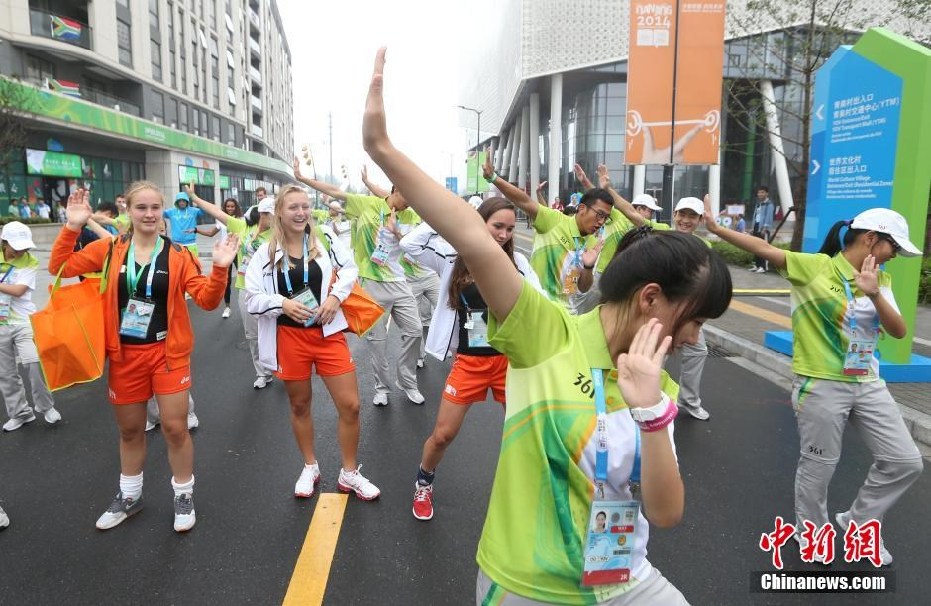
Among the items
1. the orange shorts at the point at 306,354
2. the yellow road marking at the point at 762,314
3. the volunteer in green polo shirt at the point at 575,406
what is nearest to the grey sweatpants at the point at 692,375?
the orange shorts at the point at 306,354

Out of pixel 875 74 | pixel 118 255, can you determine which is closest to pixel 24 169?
pixel 118 255

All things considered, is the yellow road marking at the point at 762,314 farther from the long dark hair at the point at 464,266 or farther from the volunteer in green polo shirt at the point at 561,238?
the long dark hair at the point at 464,266

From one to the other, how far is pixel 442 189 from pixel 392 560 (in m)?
2.45

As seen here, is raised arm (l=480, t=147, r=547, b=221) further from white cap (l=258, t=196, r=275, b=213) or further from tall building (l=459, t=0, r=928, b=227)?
tall building (l=459, t=0, r=928, b=227)

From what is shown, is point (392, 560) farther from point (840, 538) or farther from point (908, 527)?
point (908, 527)

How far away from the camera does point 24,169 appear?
2641 cm

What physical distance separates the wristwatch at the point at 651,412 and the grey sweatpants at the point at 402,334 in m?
4.80

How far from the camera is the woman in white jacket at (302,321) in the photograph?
3.75 metres

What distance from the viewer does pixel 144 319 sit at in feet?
11.1

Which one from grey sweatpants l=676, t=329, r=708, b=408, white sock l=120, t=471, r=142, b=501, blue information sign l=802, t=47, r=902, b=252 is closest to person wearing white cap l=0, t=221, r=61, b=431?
white sock l=120, t=471, r=142, b=501

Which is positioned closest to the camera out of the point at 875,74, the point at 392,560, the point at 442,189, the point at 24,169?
the point at 442,189

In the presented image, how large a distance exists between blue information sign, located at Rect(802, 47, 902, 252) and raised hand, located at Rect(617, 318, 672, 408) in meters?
6.35

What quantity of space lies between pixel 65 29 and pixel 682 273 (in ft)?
114

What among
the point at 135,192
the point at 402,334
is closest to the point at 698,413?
the point at 402,334
